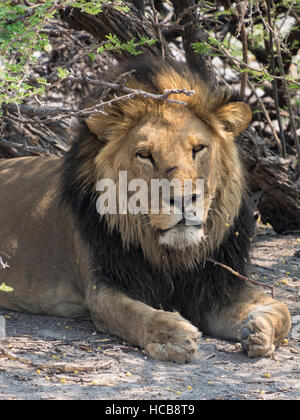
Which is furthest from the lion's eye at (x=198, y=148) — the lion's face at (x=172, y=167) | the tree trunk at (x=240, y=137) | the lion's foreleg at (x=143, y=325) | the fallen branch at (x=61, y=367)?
the fallen branch at (x=61, y=367)

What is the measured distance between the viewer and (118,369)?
3.26 metres

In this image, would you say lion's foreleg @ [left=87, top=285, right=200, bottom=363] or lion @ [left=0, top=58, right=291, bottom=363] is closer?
lion's foreleg @ [left=87, top=285, right=200, bottom=363]

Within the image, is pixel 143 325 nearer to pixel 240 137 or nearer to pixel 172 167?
pixel 172 167

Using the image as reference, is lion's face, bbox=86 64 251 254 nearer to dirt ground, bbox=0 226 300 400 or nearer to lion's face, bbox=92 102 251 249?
→ lion's face, bbox=92 102 251 249

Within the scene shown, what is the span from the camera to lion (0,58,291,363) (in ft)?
11.4

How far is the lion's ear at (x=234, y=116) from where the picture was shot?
3.82m

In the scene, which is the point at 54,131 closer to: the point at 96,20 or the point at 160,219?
the point at 96,20

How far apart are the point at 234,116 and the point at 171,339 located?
125cm

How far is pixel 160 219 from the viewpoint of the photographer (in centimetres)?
344

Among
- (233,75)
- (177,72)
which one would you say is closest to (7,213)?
(177,72)

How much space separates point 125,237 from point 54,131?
2.45 m

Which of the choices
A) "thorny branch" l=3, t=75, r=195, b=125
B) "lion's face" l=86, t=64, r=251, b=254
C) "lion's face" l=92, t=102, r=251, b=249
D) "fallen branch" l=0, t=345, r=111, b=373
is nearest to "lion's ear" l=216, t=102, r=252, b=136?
"lion's face" l=86, t=64, r=251, b=254

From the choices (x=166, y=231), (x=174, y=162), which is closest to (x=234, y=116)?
(x=174, y=162)

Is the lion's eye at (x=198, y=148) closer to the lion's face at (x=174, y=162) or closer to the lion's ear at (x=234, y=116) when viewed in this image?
the lion's face at (x=174, y=162)
